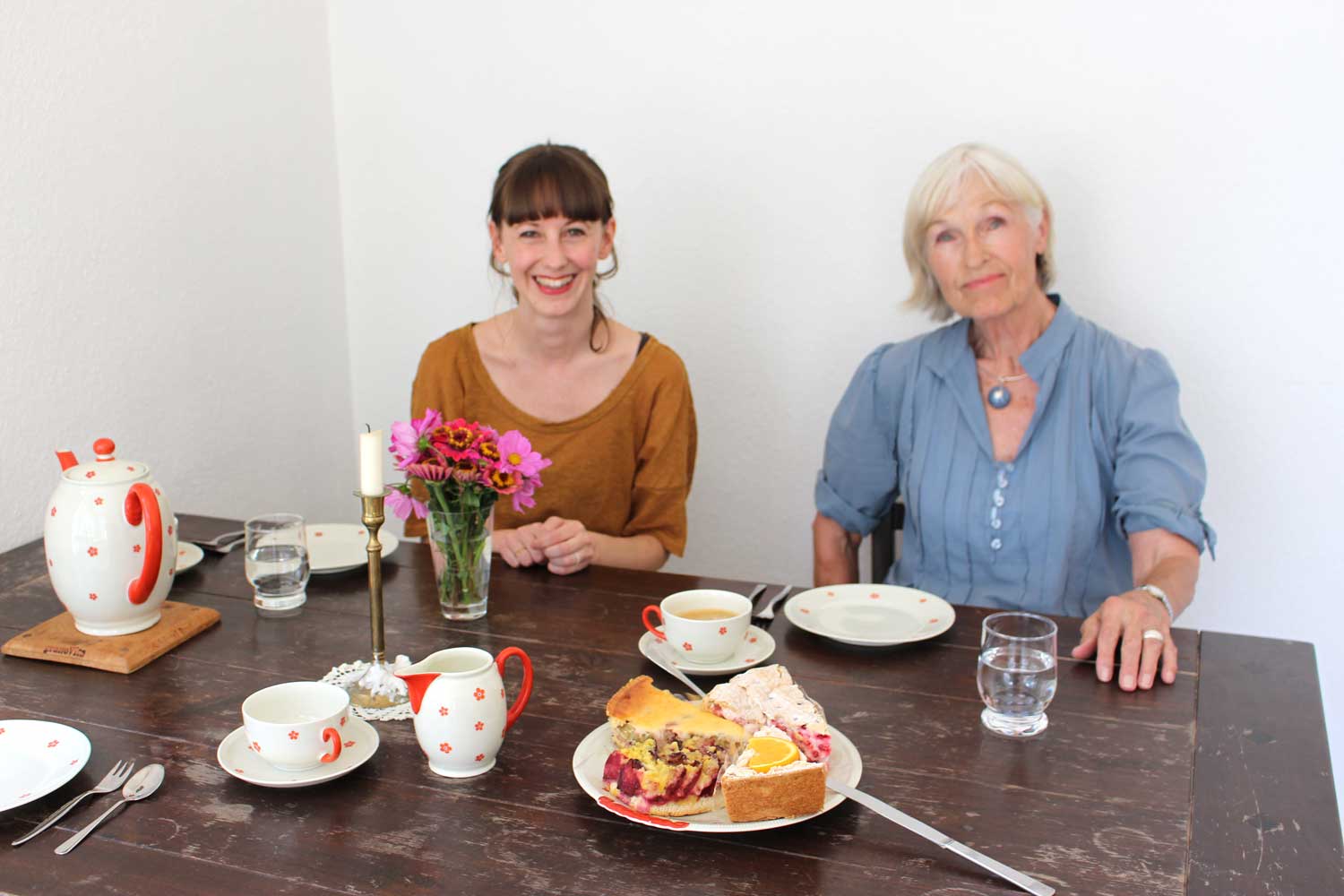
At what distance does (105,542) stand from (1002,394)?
4.52 ft

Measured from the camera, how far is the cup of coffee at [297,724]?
105cm

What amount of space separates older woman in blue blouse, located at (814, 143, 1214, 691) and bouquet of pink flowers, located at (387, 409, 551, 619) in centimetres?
78

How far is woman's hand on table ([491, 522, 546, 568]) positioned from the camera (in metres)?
1.71

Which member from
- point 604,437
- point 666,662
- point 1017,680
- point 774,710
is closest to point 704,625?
point 666,662

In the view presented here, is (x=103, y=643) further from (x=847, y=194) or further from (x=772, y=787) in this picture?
(x=847, y=194)

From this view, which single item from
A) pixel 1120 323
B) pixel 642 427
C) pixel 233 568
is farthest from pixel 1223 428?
pixel 233 568

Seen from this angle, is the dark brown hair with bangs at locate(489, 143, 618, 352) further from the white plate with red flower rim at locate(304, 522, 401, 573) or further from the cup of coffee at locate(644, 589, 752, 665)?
the cup of coffee at locate(644, 589, 752, 665)

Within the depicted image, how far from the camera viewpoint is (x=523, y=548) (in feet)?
5.60

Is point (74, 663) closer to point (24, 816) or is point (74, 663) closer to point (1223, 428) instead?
point (24, 816)

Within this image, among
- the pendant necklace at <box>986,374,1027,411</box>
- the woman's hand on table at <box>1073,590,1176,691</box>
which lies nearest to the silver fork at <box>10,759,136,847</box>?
the woman's hand on table at <box>1073,590,1176,691</box>

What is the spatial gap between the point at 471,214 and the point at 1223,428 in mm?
1680

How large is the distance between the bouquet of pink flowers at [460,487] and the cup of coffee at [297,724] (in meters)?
0.35

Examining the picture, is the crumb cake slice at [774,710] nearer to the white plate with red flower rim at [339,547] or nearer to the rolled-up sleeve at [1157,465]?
A: the white plate with red flower rim at [339,547]

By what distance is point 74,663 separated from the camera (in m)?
1.34
